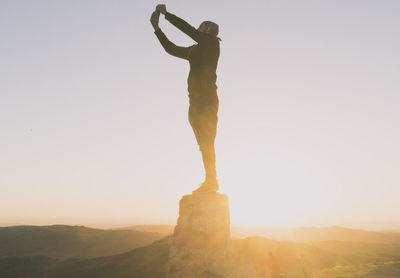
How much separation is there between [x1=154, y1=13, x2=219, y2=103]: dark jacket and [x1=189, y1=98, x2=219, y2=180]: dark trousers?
4.9 inches

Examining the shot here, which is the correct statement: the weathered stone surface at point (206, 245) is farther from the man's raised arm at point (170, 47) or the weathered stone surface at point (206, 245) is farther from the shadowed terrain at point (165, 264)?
the shadowed terrain at point (165, 264)

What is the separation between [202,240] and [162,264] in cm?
1683

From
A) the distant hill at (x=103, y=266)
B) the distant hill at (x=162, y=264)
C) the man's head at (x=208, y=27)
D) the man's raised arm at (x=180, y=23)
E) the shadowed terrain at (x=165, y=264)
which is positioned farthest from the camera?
the distant hill at (x=103, y=266)

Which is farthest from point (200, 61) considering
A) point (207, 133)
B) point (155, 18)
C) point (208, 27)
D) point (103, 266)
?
point (103, 266)

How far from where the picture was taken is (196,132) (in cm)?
577

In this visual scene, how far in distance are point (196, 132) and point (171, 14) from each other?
210 centimetres

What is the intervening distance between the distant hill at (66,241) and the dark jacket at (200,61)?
35.9m

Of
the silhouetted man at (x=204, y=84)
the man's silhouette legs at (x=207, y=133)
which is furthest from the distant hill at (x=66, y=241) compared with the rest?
the silhouetted man at (x=204, y=84)

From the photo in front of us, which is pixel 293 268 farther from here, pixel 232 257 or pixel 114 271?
pixel 232 257

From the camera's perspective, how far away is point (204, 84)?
5.52 m

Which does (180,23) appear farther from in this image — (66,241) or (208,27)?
(66,241)

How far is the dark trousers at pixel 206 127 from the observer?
18.2 ft

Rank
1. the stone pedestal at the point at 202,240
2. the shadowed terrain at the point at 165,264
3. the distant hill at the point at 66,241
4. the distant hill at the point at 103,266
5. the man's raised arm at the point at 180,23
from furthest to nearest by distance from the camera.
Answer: the distant hill at the point at 66,241 → the distant hill at the point at 103,266 → the shadowed terrain at the point at 165,264 → the man's raised arm at the point at 180,23 → the stone pedestal at the point at 202,240

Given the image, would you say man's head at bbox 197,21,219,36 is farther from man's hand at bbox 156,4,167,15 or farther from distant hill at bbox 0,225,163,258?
distant hill at bbox 0,225,163,258
